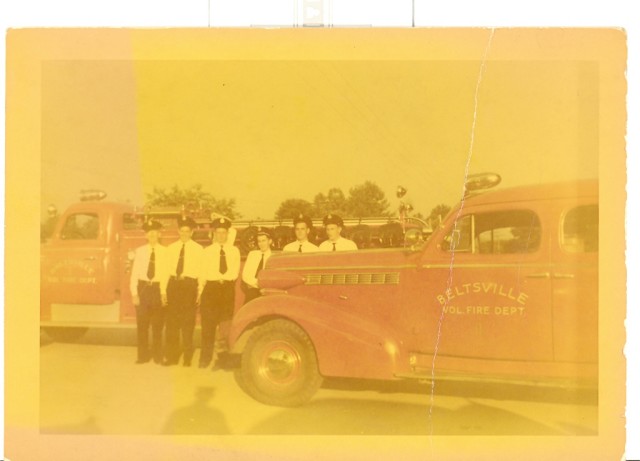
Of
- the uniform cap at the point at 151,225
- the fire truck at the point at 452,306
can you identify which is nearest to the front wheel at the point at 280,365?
the fire truck at the point at 452,306

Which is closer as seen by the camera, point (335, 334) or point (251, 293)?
point (335, 334)

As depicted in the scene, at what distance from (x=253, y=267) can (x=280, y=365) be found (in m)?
0.76

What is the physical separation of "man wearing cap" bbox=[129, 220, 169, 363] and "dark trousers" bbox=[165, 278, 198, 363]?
0.22 feet

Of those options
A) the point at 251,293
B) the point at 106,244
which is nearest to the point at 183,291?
the point at 251,293

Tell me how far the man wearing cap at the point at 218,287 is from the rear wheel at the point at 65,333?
986 mm

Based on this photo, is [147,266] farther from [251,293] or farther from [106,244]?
[251,293]

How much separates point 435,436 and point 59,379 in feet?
9.52

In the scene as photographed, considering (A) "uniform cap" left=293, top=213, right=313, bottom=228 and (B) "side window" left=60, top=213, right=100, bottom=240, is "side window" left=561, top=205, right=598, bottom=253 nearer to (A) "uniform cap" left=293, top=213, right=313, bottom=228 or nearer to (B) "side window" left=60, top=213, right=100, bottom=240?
(A) "uniform cap" left=293, top=213, right=313, bottom=228

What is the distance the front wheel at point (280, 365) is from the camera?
14.4 ft

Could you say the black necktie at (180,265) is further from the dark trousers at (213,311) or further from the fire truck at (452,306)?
the fire truck at (452,306)

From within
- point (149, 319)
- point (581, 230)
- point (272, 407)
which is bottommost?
point (272, 407)

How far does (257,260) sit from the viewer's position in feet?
14.9

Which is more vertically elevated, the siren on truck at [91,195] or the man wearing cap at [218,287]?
the siren on truck at [91,195]

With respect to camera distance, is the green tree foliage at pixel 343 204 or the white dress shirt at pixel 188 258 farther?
the white dress shirt at pixel 188 258
